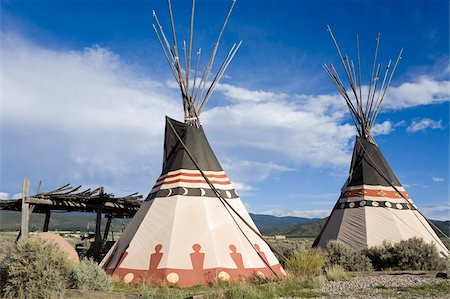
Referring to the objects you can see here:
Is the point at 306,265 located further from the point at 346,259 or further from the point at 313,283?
the point at 346,259

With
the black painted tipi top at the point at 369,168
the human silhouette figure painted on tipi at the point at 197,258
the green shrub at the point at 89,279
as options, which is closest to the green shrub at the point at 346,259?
the black painted tipi top at the point at 369,168

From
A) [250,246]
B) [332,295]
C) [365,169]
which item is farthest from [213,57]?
[332,295]

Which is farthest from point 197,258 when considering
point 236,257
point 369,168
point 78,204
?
point 369,168

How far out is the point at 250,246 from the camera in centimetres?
1109

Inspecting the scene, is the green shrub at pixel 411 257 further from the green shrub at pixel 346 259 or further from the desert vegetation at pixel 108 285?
the desert vegetation at pixel 108 285

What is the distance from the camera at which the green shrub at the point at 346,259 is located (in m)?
12.9

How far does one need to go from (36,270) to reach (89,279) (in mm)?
994

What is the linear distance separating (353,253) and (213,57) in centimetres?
754

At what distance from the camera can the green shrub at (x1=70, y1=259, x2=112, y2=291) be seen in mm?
8336

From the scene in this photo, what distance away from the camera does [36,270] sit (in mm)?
8203

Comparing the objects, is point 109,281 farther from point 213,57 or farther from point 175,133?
point 213,57

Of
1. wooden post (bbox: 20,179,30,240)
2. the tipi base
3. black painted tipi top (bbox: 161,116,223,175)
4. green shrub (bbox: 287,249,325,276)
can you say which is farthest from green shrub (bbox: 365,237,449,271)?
wooden post (bbox: 20,179,30,240)

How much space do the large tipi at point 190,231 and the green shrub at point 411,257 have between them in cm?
399

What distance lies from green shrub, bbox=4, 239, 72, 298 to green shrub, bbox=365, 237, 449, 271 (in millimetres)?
9353
